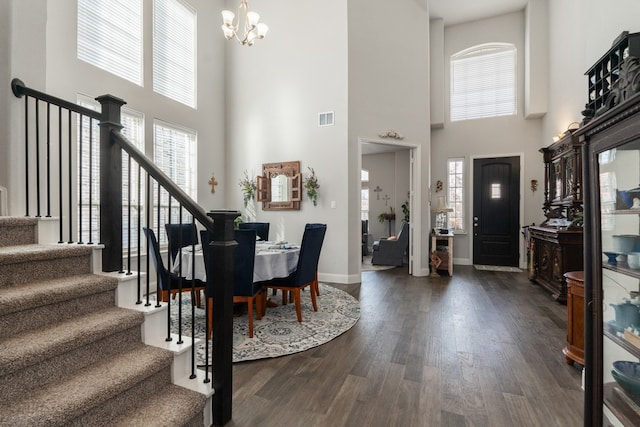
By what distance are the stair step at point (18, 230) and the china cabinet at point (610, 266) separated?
320cm

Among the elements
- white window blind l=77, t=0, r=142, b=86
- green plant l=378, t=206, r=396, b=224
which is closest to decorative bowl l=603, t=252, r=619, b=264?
white window blind l=77, t=0, r=142, b=86

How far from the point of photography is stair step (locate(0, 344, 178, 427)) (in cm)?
114

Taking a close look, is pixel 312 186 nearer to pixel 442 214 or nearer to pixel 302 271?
pixel 302 271

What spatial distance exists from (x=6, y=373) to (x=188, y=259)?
6.53 feet

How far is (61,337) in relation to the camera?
1.38 meters

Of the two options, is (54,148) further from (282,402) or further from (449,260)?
(449,260)

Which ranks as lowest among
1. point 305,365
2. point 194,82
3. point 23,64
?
point 305,365

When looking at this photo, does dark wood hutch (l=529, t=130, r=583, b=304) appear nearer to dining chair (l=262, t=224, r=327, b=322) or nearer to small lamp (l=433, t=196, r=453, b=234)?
small lamp (l=433, t=196, r=453, b=234)

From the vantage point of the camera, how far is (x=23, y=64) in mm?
2277

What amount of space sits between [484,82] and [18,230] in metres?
8.19

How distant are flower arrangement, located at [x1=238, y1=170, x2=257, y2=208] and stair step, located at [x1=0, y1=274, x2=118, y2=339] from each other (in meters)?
4.06

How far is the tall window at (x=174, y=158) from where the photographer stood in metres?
4.85

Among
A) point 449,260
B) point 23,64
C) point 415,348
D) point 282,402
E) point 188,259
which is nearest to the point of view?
point 282,402

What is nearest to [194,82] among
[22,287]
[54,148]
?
[54,148]
